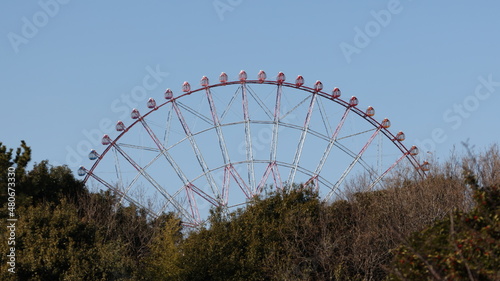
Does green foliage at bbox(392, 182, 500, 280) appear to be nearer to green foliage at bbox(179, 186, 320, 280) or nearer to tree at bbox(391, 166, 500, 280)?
tree at bbox(391, 166, 500, 280)

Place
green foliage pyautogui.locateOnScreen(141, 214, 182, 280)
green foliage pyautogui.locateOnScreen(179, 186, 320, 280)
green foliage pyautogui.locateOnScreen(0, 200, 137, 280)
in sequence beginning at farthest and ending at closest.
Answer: green foliage pyautogui.locateOnScreen(179, 186, 320, 280) < green foliage pyautogui.locateOnScreen(141, 214, 182, 280) < green foliage pyautogui.locateOnScreen(0, 200, 137, 280)

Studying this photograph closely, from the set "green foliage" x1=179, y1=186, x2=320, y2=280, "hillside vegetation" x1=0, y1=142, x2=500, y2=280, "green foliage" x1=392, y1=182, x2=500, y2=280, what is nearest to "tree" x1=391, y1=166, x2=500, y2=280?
"green foliage" x1=392, y1=182, x2=500, y2=280

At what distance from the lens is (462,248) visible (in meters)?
14.6

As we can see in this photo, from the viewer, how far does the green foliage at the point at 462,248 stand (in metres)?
14.3

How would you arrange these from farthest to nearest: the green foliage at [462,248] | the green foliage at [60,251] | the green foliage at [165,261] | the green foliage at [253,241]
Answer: the green foliage at [253,241] < the green foliage at [165,261] < the green foliage at [60,251] < the green foliage at [462,248]

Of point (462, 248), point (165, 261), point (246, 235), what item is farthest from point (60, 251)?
point (462, 248)

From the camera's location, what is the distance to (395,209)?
38625mm

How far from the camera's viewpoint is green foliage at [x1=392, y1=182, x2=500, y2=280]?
1426 centimetres

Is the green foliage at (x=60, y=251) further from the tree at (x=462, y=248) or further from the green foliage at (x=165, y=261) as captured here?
the tree at (x=462, y=248)

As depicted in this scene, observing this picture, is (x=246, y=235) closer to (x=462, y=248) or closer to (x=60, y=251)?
(x=60, y=251)

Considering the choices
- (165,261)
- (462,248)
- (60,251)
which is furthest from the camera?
(165,261)

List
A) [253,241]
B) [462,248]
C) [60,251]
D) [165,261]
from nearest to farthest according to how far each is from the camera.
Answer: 1. [462,248]
2. [60,251]
3. [165,261]
4. [253,241]

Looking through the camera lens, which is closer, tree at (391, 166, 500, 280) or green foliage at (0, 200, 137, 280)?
tree at (391, 166, 500, 280)

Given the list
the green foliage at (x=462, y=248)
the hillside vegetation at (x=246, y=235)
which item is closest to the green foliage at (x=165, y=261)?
the hillside vegetation at (x=246, y=235)
